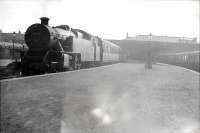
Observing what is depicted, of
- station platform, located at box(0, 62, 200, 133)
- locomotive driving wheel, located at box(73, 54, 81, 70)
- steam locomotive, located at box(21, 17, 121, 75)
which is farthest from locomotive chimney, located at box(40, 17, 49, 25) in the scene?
station platform, located at box(0, 62, 200, 133)

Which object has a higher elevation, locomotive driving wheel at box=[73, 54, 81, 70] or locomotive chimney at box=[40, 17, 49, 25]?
locomotive chimney at box=[40, 17, 49, 25]

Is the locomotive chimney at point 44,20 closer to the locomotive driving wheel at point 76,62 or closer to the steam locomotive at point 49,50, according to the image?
the steam locomotive at point 49,50

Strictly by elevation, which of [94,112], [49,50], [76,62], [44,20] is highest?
[44,20]

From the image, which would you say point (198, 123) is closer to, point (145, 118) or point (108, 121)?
point (145, 118)

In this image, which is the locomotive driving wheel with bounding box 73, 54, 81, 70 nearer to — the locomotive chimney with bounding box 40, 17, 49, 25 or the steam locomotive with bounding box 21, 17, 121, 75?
the steam locomotive with bounding box 21, 17, 121, 75

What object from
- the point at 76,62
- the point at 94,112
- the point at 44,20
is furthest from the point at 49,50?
the point at 94,112

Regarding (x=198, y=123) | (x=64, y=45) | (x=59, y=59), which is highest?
(x=64, y=45)

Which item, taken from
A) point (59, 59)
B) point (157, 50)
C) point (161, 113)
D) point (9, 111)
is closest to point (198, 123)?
point (161, 113)

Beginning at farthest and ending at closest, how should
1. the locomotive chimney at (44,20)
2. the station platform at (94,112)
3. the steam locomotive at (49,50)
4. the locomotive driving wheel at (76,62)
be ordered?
the locomotive driving wheel at (76,62), the locomotive chimney at (44,20), the steam locomotive at (49,50), the station platform at (94,112)

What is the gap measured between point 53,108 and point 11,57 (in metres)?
12.7

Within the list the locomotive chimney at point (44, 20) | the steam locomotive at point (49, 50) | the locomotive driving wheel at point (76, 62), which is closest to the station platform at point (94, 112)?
the steam locomotive at point (49, 50)

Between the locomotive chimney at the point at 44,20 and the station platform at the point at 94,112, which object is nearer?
the station platform at the point at 94,112

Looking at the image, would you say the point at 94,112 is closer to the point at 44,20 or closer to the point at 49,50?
the point at 49,50

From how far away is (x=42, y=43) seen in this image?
507 inches
